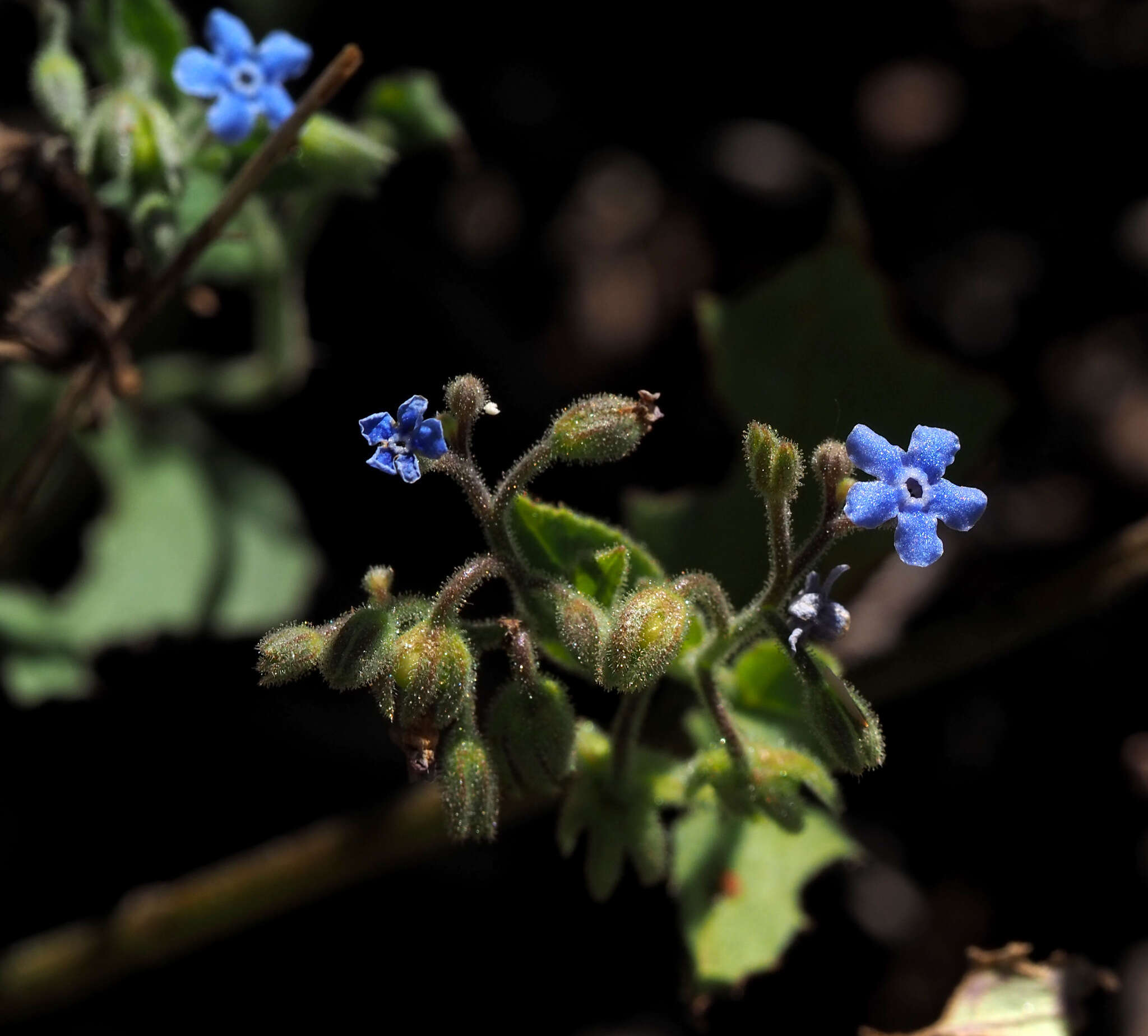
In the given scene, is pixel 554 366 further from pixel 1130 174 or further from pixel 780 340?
pixel 1130 174

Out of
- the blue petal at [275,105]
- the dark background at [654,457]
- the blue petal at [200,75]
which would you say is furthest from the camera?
the dark background at [654,457]

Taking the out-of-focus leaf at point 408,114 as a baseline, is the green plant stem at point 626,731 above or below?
below

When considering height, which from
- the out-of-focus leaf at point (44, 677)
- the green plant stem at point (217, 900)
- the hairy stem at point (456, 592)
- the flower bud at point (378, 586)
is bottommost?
the green plant stem at point (217, 900)

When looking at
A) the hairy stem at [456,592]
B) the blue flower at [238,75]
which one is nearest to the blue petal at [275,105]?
the blue flower at [238,75]

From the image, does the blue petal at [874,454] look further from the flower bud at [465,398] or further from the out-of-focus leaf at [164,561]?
the out-of-focus leaf at [164,561]

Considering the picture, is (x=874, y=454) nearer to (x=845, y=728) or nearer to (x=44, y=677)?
(x=845, y=728)

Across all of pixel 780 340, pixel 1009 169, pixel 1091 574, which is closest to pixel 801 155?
pixel 1009 169

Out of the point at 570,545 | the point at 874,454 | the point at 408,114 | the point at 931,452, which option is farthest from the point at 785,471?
the point at 408,114
